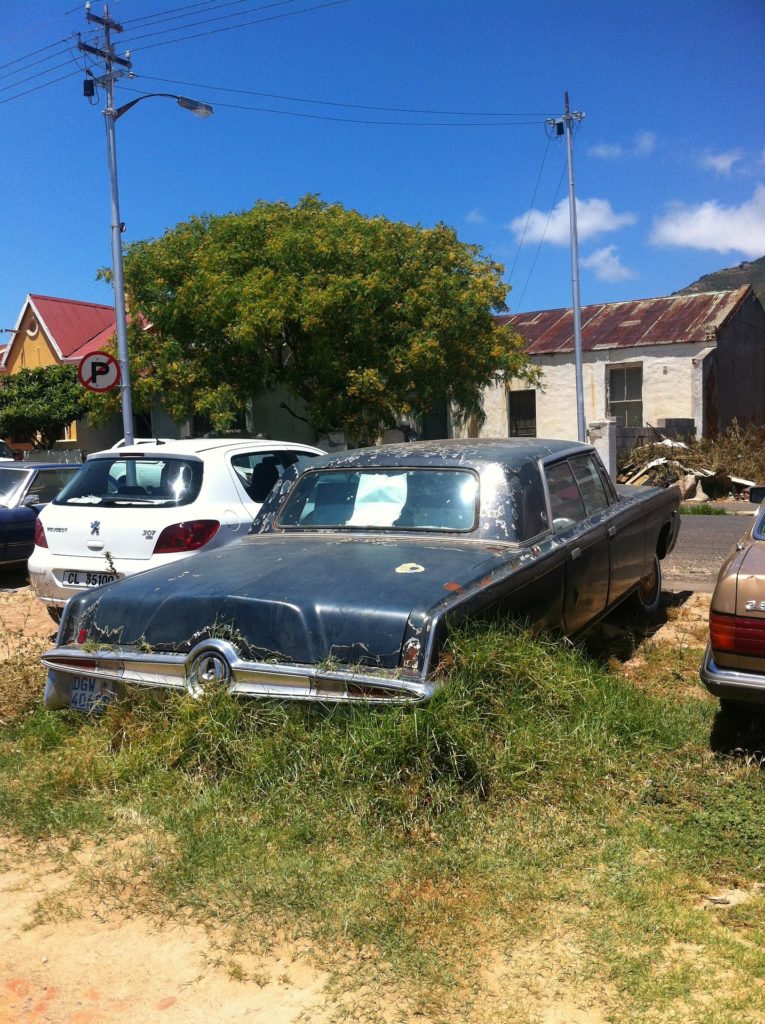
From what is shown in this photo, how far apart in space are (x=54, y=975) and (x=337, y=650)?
155 cm

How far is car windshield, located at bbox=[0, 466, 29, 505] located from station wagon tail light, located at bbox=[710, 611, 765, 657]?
28.0ft

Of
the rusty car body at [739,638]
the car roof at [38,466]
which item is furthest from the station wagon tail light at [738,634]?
the car roof at [38,466]

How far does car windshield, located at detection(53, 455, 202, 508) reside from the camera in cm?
679

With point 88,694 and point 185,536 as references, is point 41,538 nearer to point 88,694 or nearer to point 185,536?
point 185,536

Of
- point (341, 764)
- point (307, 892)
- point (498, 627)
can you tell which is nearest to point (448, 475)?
point (498, 627)

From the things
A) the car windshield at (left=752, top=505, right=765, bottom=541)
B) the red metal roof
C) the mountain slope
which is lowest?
the car windshield at (left=752, top=505, right=765, bottom=541)

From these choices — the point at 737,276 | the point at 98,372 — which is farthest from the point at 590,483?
the point at 737,276

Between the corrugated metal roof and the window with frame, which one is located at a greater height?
the corrugated metal roof

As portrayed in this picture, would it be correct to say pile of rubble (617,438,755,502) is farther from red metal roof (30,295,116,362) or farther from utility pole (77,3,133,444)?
red metal roof (30,295,116,362)

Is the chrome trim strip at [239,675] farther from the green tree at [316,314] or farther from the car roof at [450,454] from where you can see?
the green tree at [316,314]

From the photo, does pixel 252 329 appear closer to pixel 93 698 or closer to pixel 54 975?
pixel 93 698

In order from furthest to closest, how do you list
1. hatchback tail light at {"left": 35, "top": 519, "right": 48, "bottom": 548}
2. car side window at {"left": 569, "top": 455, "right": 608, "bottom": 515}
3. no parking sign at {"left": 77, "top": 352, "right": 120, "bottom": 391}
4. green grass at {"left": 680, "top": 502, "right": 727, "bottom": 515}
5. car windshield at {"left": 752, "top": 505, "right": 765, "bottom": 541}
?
green grass at {"left": 680, "top": 502, "right": 727, "bottom": 515} → no parking sign at {"left": 77, "top": 352, "right": 120, "bottom": 391} → hatchback tail light at {"left": 35, "top": 519, "right": 48, "bottom": 548} → car side window at {"left": 569, "top": 455, "right": 608, "bottom": 515} → car windshield at {"left": 752, "top": 505, "right": 765, "bottom": 541}

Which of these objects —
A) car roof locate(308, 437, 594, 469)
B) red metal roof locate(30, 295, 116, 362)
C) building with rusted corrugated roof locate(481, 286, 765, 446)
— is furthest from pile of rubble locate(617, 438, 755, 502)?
red metal roof locate(30, 295, 116, 362)

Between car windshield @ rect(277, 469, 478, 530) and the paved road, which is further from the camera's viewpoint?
the paved road
